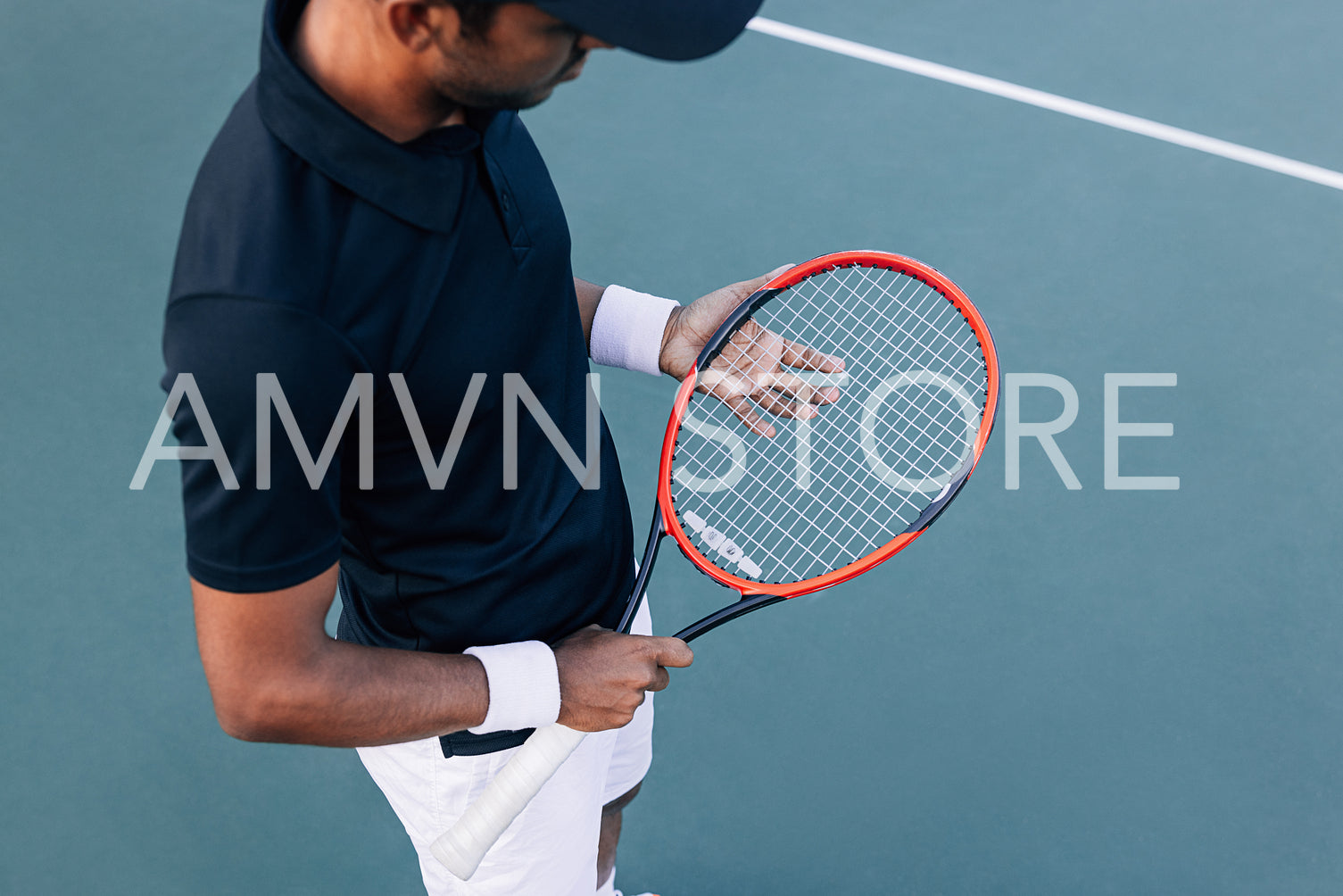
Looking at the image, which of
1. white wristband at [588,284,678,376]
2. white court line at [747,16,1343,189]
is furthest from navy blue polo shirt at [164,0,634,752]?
white court line at [747,16,1343,189]

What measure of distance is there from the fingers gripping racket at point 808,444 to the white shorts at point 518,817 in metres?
0.07

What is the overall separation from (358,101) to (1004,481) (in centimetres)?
201

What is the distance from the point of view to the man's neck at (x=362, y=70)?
102cm

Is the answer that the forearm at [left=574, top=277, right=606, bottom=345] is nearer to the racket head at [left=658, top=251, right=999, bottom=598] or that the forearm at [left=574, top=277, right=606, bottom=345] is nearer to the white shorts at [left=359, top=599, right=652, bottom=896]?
the racket head at [left=658, top=251, right=999, bottom=598]

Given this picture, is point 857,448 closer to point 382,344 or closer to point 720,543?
point 720,543

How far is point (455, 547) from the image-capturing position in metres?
1.33

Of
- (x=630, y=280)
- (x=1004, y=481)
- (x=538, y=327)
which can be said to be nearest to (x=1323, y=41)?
(x=1004, y=481)

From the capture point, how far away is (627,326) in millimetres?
1652

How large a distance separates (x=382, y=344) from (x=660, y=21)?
378 millimetres

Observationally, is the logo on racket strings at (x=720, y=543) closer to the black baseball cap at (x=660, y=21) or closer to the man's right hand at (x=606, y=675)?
the man's right hand at (x=606, y=675)

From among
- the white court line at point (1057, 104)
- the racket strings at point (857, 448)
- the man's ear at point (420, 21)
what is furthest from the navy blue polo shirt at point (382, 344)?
the white court line at point (1057, 104)

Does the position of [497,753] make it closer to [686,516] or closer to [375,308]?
[686,516]

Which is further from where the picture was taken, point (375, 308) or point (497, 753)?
point (497, 753)

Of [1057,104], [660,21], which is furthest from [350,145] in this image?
[1057,104]
